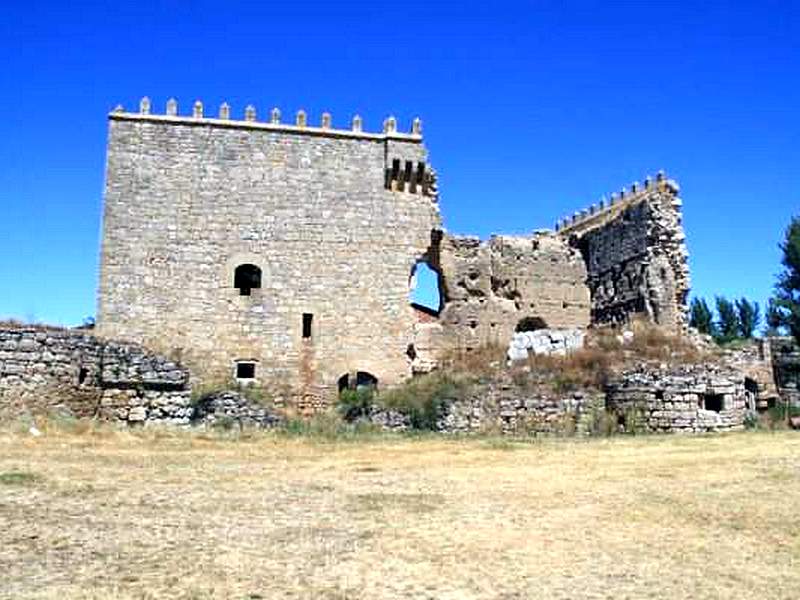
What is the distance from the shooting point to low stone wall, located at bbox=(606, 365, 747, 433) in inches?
681

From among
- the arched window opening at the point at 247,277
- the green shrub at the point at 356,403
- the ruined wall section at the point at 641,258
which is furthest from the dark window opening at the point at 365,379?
the ruined wall section at the point at 641,258

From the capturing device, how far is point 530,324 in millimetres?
24188

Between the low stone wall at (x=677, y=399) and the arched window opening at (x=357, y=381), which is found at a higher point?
the arched window opening at (x=357, y=381)

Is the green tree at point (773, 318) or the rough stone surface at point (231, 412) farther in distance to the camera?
the green tree at point (773, 318)

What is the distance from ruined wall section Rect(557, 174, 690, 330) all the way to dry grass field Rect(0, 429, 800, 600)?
973 centimetres

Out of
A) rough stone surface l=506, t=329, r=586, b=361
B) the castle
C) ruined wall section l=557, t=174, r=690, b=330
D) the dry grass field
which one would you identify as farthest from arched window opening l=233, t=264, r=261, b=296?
ruined wall section l=557, t=174, r=690, b=330

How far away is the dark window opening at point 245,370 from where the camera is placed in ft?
66.7

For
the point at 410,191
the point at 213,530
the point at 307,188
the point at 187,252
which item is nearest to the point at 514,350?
the point at 410,191

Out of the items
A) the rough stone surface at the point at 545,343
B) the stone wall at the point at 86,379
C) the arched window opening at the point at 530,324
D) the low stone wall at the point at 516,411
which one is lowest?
the low stone wall at the point at 516,411

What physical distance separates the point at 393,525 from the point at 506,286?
16.9 m

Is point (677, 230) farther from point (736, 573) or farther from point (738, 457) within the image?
point (736, 573)

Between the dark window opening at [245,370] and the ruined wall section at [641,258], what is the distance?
1096cm

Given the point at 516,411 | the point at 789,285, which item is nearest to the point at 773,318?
the point at 789,285

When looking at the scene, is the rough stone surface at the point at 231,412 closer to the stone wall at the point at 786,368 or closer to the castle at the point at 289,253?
the castle at the point at 289,253
